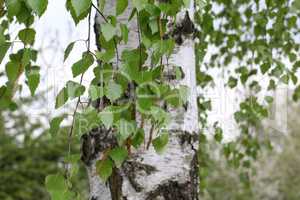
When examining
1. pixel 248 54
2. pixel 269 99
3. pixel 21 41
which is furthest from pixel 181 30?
pixel 248 54

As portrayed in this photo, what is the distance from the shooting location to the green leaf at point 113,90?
94 centimetres

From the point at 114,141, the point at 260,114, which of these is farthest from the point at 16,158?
the point at 114,141

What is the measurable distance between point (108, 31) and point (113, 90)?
103 mm

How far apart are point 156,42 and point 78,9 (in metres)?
0.18

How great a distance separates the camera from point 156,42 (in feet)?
3.33

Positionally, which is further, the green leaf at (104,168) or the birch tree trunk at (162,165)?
the birch tree trunk at (162,165)

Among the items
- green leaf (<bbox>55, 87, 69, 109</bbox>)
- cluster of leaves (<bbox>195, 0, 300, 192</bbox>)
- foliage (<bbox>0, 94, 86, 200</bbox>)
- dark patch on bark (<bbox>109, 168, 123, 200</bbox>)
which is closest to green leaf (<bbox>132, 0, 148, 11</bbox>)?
green leaf (<bbox>55, 87, 69, 109</bbox>)

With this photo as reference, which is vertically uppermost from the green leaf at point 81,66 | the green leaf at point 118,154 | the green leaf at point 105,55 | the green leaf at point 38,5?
the green leaf at point 38,5

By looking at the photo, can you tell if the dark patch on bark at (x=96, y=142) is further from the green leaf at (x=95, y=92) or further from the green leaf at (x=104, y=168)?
the green leaf at (x=95, y=92)

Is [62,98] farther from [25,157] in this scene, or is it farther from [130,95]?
[25,157]

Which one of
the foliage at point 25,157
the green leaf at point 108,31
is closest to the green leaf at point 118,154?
the green leaf at point 108,31

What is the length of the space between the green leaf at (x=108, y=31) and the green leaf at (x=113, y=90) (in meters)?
0.08

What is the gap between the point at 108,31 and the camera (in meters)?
0.95

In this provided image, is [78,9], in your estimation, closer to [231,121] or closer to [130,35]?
[130,35]
